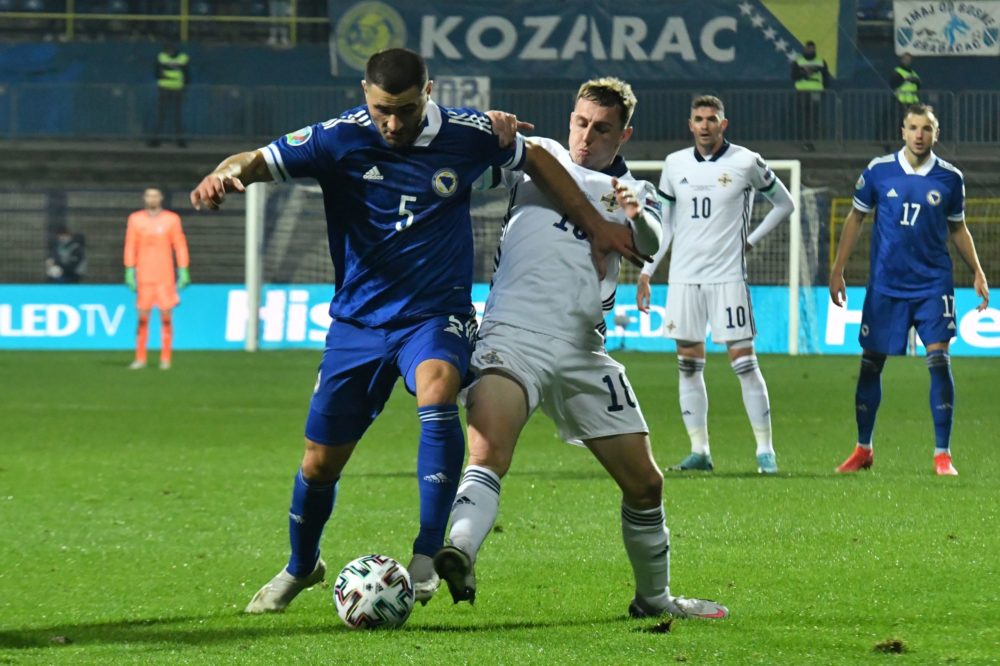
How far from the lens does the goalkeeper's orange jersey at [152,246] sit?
61.7 ft

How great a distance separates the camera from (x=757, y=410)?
30.5 ft

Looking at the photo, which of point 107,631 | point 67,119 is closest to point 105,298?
point 67,119

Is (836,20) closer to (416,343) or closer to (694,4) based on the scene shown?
(694,4)

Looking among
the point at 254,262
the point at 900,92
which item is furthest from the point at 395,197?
the point at 900,92

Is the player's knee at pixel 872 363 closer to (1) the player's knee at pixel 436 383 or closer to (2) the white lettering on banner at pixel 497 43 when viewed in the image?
(1) the player's knee at pixel 436 383

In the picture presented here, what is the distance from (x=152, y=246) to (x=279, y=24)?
10.9 metres

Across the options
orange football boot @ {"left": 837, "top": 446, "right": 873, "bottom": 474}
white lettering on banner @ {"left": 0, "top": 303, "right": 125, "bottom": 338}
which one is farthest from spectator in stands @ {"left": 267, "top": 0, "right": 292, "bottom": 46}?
orange football boot @ {"left": 837, "top": 446, "right": 873, "bottom": 474}

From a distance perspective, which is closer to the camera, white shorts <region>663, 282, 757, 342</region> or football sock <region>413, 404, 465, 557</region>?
football sock <region>413, 404, 465, 557</region>

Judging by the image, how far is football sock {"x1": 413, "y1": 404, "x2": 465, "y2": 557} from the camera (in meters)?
4.75

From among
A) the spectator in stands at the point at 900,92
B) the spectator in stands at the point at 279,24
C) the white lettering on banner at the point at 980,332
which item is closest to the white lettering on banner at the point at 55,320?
the spectator in stands at the point at 279,24

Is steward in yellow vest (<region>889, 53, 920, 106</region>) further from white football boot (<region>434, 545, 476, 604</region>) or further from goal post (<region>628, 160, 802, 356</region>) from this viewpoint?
white football boot (<region>434, 545, 476, 604</region>)

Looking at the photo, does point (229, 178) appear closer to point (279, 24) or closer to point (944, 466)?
point (944, 466)

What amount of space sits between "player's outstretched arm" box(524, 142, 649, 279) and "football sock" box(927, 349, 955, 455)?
15.5ft

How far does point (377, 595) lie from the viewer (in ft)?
15.5
